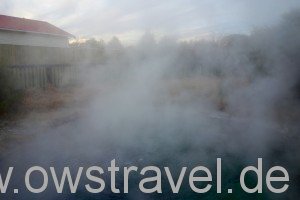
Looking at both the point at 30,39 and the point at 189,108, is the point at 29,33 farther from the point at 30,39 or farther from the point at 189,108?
the point at 189,108

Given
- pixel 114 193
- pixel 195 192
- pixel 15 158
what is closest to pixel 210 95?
pixel 195 192

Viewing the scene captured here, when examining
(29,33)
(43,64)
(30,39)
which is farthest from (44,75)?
(30,39)

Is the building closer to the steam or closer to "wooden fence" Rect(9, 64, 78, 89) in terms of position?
"wooden fence" Rect(9, 64, 78, 89)

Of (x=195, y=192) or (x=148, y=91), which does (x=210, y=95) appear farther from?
(x=195, y=192)

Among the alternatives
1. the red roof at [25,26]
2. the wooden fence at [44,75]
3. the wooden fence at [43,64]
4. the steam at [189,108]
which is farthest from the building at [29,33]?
the steam at [189,108]

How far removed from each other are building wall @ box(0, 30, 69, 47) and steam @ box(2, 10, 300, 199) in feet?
31.6

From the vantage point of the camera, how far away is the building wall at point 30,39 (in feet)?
51.8

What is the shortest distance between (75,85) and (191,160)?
545 centimetres

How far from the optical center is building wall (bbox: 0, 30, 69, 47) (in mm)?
15773

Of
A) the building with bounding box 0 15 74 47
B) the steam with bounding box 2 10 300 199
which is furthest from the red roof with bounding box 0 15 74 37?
the steam with bounding box 2 10 300 199

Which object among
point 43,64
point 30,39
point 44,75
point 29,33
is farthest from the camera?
point 30,39

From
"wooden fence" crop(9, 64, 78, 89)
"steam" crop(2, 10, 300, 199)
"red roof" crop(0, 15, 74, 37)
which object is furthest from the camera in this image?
"red roof" crop(0, 15, 74, 37)

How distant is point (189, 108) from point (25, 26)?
13.3 meters

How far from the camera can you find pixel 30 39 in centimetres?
1750
